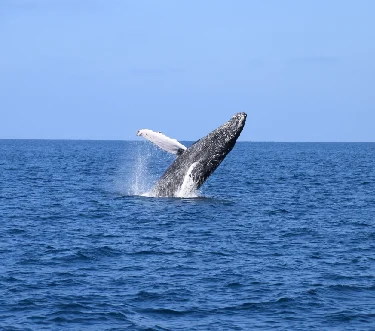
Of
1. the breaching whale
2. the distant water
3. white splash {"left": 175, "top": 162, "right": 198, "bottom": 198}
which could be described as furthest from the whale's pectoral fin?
the distant water

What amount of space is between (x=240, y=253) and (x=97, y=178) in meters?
32.0

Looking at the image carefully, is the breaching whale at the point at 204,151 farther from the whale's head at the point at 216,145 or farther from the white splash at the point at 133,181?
the white splash at the point at 133,181

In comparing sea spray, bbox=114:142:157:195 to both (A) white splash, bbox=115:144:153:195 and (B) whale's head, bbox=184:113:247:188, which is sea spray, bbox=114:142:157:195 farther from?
(B) whale's head, bbox=184:113:247:188

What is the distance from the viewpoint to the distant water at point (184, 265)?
579 inches

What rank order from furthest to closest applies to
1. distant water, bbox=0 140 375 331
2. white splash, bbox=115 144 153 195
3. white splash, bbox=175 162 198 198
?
white splash, bbox=115 144 153 195 < white splash, bbox=175 162 198 198 < distant water, bbox=0 140 375 331

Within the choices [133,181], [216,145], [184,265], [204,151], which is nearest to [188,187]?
[204,151]

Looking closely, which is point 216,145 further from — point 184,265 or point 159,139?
point 184,265

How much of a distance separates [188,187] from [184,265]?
882 centimetres

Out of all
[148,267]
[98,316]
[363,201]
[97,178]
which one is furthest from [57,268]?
[97,178]

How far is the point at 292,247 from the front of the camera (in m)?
21.5

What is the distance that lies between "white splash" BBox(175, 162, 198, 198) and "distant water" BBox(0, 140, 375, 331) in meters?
0.32

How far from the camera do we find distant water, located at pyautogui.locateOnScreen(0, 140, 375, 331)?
14711 millimetres

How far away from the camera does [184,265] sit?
18.7 m

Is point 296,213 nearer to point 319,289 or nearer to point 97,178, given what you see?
point 319,289
